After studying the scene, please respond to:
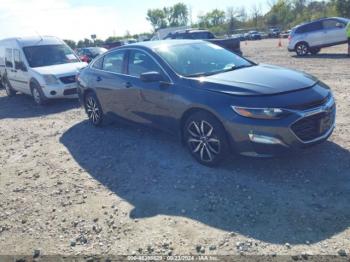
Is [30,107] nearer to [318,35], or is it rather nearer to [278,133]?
[278,133]

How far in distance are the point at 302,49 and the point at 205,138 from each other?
1626 centimetres

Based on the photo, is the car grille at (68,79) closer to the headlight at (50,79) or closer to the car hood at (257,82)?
the headlight at (50,79)

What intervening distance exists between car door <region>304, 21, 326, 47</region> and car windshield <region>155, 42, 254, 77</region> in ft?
47.1

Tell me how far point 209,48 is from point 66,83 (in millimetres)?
5589

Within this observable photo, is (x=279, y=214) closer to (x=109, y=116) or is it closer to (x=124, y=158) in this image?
(x=124, y=158)

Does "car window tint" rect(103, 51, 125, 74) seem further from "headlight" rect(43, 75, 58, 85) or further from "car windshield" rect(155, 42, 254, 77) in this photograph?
"headlight" rect(43, 75, 58, 85)

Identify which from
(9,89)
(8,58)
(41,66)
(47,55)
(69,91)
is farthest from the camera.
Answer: (9,89)

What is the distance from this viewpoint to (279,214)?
12.9ft

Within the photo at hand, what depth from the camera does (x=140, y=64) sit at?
6121 mm

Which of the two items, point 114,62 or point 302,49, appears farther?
point 302,49

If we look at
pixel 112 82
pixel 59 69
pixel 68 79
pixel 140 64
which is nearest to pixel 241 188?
pixel 140 64

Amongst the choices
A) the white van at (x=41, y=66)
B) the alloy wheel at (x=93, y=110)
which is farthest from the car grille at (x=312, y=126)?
the white van at (x=41, y=66)

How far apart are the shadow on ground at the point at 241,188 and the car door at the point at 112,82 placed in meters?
0.90

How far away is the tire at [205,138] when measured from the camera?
484 cm
